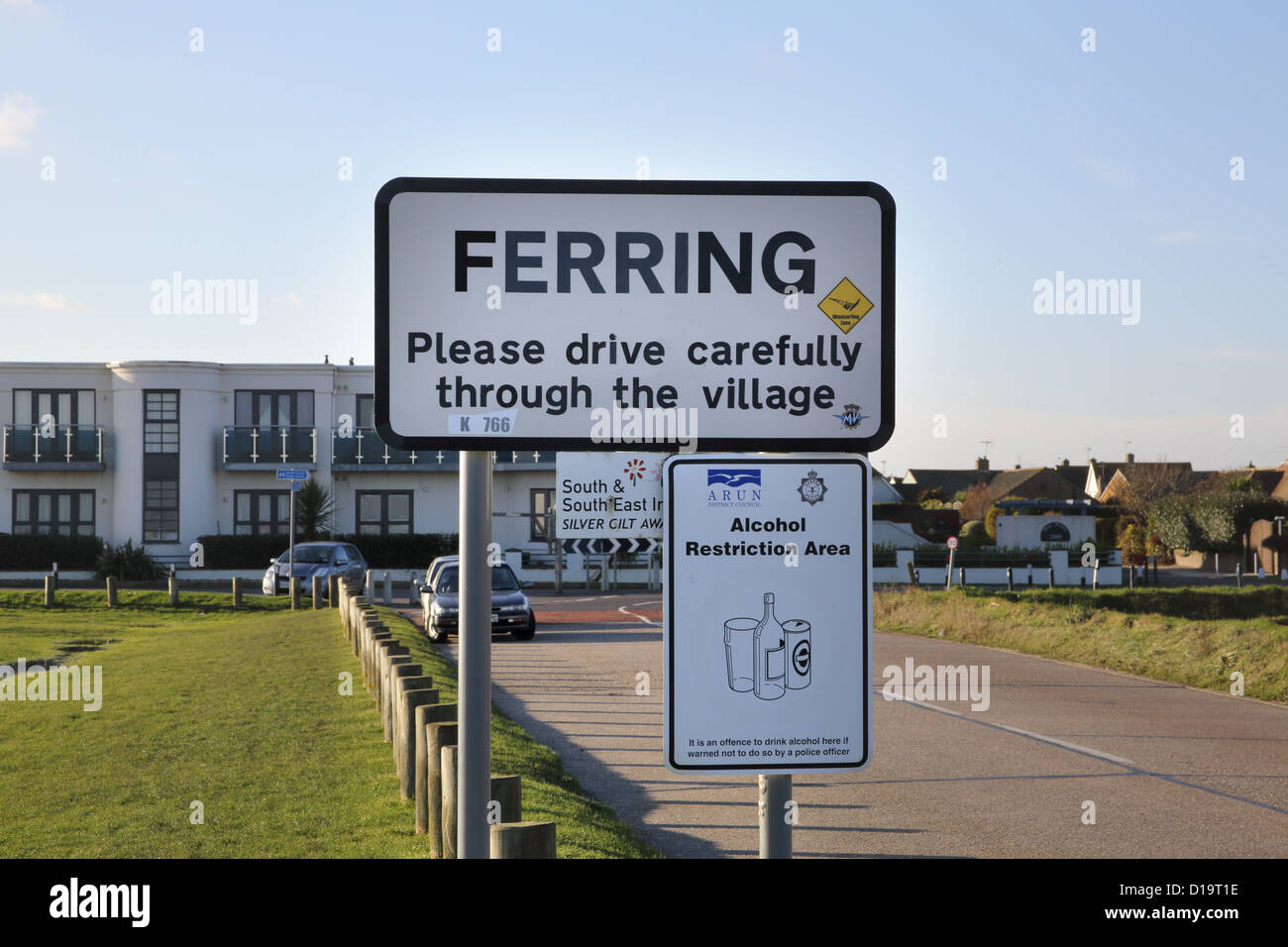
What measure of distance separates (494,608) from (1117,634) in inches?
415

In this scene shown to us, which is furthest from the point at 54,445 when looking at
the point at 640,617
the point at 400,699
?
the point at 400,699

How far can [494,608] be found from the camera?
23.0 metres

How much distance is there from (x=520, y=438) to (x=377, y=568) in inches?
1725

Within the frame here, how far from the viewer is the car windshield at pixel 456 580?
23.2 meters

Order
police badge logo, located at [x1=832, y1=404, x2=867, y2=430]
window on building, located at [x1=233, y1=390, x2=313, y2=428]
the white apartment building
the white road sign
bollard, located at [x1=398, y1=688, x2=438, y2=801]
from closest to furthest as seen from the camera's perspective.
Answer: police badge logo, located at [x1=832, y1=404, x2=867, y2=430], bollard, located at [x1=398, y1=688, x2=438, y2=801], the white road sign, the white apartment building, window on building, located at [x1=233, y1=390, x2=313, y2=428]

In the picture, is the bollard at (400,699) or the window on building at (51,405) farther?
the window on building at (51,405)

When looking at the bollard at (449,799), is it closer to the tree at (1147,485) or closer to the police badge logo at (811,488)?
the police badge logo at (811,488)

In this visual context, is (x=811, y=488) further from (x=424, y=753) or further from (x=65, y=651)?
(x=65, y=651)

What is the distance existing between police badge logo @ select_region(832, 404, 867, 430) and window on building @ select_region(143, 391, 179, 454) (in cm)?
4687

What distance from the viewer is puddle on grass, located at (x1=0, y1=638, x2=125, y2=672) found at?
18656mm

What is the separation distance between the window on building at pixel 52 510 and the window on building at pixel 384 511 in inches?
382

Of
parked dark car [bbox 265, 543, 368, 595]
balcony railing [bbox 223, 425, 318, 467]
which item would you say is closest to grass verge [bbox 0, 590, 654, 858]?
parked dark car [bbox 265, 543, 368, 595]

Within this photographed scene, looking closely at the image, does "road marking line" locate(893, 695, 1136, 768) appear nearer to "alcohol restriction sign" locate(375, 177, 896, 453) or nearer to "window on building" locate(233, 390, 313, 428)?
"alcohol restriction sign" locate(375, 177, 896, 453)

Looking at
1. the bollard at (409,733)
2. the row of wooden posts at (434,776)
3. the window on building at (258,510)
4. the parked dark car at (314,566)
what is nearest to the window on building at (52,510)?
the window on building at (258,510)
